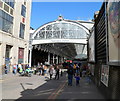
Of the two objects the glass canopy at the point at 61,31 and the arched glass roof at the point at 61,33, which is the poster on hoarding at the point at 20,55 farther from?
the glass canopy at the point at 61,31

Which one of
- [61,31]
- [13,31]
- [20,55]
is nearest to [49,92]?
[13,31]

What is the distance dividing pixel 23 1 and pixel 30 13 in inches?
138

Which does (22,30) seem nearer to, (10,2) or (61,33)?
(10,2)

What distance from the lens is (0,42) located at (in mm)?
19219

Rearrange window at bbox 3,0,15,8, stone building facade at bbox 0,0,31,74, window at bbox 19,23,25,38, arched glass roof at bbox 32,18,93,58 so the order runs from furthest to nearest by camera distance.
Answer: arched glass roof at bbox 32,18,93,58
window at bbox 19,23,25,38
window at bbox 3,0,15,8
stone building facade at bbox 0,0,31,74

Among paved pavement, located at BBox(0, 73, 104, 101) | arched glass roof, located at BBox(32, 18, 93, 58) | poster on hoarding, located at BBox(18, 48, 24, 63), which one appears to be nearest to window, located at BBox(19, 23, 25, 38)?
poster on hoarding, located at BBox(18, 48, 24, 63)

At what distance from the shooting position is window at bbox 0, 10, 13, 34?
1981 cm

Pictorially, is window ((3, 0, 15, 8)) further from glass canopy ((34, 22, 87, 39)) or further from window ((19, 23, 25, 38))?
glass canopy ((34, 22, 87, 39))

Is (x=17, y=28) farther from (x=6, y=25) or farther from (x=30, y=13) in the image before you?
(x=30, y=13)

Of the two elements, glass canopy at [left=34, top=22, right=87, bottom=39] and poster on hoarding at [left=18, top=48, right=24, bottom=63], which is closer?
poster on hoarding at [left=18, top=48, right=24, bottom=63]

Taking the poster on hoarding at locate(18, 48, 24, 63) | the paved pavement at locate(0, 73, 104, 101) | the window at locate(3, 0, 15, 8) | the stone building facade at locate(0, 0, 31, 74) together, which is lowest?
the paved pavement at locate(0, 73, 104, 101)

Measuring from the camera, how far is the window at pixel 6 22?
19.8m

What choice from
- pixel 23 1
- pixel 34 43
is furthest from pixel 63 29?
pixel 23 1

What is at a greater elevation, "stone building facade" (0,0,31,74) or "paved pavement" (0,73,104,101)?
"stone building facade" (0,0,31,74)
